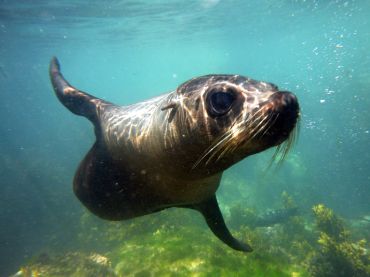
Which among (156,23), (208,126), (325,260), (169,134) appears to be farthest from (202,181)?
(156,23)

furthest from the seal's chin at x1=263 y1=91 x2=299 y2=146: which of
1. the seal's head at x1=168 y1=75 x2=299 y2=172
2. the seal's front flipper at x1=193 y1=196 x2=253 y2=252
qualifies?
the seal's front flipper at x1=193 y1=196 x2=253 y2=252

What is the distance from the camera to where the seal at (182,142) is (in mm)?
1855

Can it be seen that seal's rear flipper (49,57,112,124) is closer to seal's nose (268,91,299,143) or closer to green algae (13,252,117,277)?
seal's nose (268,91,299,143)

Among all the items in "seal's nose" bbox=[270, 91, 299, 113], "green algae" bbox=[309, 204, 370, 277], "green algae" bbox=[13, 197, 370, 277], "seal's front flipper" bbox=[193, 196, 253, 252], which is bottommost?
"green algae" bbox=[309, 204, 370, 277]

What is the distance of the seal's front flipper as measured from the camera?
11.9 ft

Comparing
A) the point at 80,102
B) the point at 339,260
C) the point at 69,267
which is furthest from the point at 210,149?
the point at 339,260

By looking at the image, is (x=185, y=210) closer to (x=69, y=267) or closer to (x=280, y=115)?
(x=69, y=267)

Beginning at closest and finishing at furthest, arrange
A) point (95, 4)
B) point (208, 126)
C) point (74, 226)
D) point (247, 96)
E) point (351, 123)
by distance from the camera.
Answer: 1. point (247, 96)
2. point (208, 126)
3. point (74, 226)
4. point (95, 4)
5. point (351, 123)

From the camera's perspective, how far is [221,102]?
205 centimetres

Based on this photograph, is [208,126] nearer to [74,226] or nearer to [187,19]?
[74,226]

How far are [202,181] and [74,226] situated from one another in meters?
13.4

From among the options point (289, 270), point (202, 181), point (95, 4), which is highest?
point (95, 4)

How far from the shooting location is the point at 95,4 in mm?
19703

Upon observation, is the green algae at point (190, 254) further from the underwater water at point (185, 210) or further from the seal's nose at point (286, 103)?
the seal's nose at point (286, 103)
